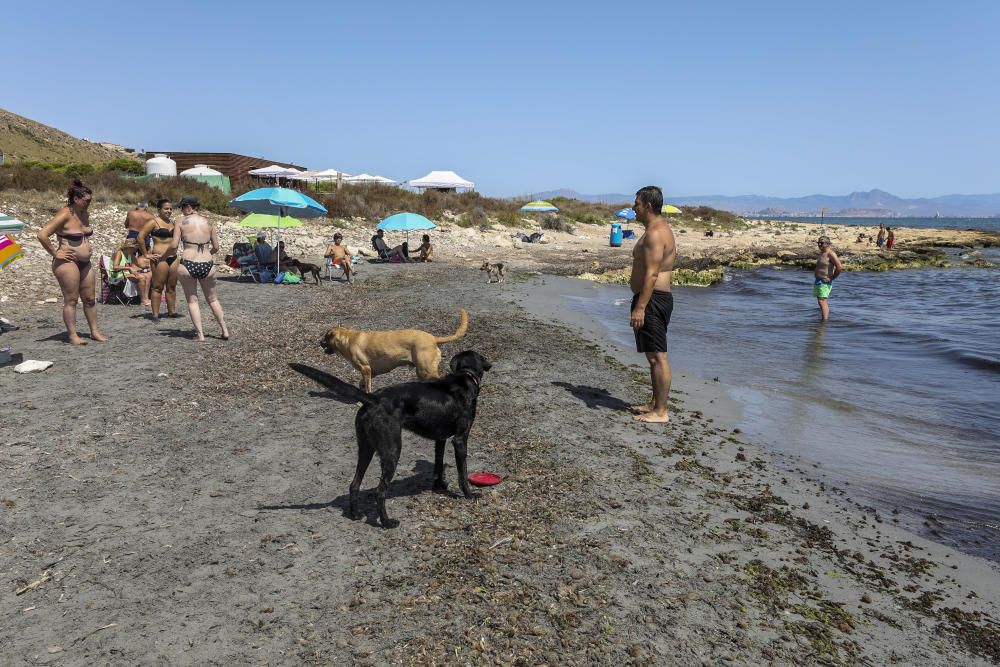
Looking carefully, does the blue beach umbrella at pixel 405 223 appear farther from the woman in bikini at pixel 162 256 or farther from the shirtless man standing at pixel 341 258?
the woman in bikini at pixel 162 256

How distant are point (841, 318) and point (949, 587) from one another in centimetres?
1411

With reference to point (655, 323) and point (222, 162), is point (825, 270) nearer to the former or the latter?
point (655, 323)

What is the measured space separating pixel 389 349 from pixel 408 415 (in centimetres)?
253

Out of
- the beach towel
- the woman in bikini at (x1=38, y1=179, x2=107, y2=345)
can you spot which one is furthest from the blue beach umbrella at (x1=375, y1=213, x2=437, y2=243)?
the beach towel

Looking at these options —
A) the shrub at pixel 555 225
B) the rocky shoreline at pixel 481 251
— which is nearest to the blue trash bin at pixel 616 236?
the rocky shoreline at pixel 481 251

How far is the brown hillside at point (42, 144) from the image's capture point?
6656 centimetres

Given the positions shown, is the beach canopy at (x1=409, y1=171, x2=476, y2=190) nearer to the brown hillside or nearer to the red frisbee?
the red frisbee

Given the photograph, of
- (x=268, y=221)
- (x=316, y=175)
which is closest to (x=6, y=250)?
(x=268, y=221)

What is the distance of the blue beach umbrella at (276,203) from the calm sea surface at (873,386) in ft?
26.1

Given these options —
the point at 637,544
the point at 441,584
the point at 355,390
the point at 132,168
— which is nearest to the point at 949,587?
the point at 637,544

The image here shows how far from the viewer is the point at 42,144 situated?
233 feet

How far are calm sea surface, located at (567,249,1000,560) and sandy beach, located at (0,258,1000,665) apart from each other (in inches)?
29.6

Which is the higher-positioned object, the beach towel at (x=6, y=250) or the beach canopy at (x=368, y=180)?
the beach canopy at (x=368, y=180)

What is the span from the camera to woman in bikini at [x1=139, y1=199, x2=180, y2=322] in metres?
10.5
